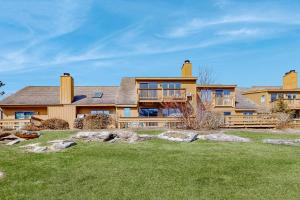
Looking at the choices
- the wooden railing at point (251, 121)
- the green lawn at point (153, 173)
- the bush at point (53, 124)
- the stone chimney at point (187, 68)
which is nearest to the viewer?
the green lawn at point (153, 173)

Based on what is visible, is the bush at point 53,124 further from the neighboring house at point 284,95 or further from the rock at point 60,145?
the neighboring house at point 284,95

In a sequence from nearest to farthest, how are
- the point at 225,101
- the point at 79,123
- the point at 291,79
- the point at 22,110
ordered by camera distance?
1. the point at 79,123
2. the point at 22,110
3. the point at 225,101
4. the point at 291,79

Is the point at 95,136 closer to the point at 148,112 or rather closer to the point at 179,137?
the point at 179,137

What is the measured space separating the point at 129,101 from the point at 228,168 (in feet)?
77.4

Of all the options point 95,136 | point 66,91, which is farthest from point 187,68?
point 95,136

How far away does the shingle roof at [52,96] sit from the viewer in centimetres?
3388

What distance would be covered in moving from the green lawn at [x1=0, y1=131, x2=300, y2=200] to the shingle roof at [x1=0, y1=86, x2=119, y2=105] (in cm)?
2050

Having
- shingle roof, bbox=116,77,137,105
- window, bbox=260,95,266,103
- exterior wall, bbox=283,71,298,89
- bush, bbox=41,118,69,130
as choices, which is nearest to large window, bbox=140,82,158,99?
shingle roof, bbox=116,77,137,105

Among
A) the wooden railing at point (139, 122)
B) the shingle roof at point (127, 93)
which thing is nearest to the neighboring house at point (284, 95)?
the shingle roof at point (127, 93)

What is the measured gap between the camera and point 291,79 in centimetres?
4500

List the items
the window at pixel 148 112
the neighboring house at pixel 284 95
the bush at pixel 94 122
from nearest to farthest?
the bush at pixel 94 122 < the window at pixel 148 112 < the neighboring house at pixel 284 95

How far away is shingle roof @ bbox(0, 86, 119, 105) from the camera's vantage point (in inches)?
1334

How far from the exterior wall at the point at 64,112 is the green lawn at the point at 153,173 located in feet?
61.7

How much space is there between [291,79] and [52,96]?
32.8 m
